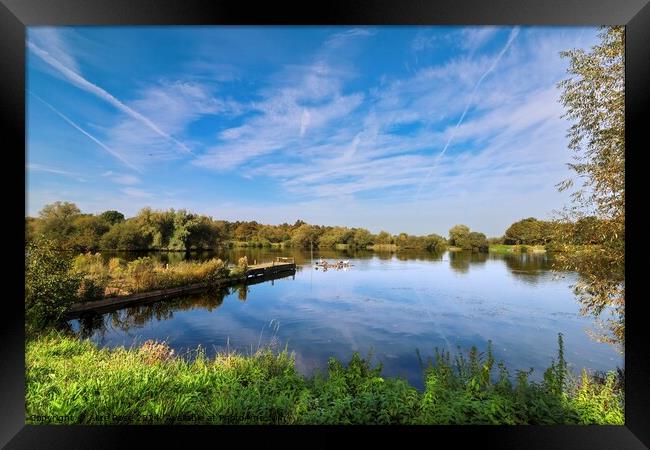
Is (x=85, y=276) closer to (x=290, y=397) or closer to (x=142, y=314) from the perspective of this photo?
(x=142, y=314)

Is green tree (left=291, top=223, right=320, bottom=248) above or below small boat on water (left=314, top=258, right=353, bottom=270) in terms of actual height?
above

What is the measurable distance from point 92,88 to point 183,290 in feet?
13.6

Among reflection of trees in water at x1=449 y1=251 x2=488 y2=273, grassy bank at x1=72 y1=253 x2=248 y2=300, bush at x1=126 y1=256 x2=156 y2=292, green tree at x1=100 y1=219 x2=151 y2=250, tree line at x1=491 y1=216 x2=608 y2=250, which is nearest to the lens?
tree line at x1=491 y1=216 x2=608 y2=250

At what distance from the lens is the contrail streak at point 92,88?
3469 millimetres

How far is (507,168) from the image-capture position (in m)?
4.17

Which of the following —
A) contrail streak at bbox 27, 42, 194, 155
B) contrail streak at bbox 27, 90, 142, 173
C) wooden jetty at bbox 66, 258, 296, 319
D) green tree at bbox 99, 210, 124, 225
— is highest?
contrail streak at bbox 27, 42, 194, 155

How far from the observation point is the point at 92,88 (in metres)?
3.72

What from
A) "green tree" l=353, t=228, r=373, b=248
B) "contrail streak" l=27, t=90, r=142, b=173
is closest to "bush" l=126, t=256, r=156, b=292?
"contrail streak" l=27, t=90, r=142, b=173

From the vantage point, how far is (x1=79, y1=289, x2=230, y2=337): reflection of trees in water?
4594 mm

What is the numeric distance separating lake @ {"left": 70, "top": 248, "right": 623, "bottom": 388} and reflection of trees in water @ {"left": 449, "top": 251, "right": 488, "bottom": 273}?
2 centimetres

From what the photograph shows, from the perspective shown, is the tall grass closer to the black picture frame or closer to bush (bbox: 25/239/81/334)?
bush (bbox: 25/239/81/334)

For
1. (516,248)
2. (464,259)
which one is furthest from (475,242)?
(516,248)

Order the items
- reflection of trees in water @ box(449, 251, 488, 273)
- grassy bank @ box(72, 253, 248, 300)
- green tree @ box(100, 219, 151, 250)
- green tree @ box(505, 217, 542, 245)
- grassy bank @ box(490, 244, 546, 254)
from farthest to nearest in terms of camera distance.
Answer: reflection of trees in water @ box(449, 251, 488, 273), green tree @ box(100, 219, 151, 250), grassy bank @ box(72, 253, 248, 300), grassy bank @ box(490, 244, 546, 254), green tree @ box(505, 217, 542, 245)

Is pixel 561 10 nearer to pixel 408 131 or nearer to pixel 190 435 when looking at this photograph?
pixel 408 131
